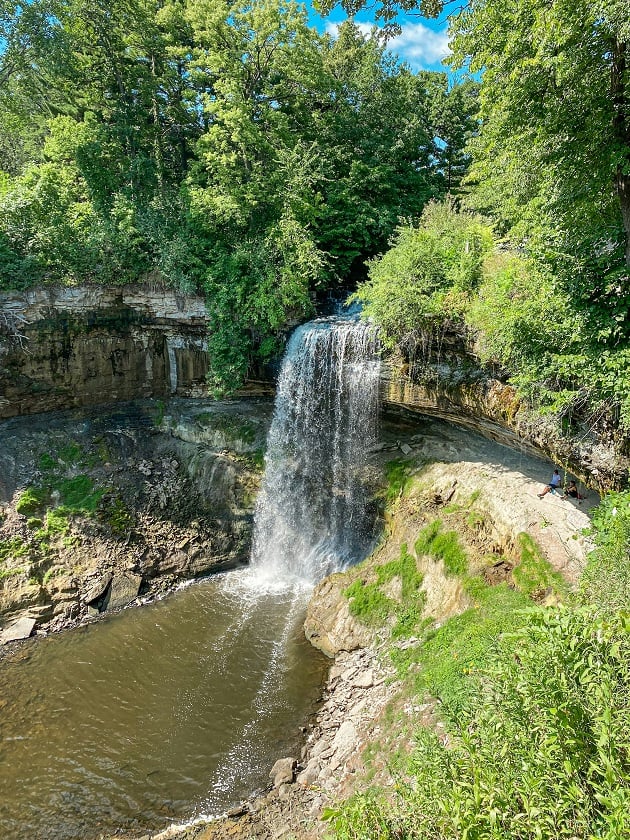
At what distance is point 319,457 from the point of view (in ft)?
51.0

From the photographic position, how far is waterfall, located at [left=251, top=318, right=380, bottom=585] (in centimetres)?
1423

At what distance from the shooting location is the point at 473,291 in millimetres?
11523

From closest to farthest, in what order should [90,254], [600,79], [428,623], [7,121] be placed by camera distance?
[600,79]
[428,623]
[90,254]
[7,121]

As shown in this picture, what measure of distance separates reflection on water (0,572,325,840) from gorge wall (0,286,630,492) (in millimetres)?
7429

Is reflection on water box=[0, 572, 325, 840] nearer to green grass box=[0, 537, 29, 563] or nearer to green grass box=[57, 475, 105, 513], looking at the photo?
green grass box=[0, 537, 29, 563]

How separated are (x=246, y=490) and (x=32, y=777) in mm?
9414

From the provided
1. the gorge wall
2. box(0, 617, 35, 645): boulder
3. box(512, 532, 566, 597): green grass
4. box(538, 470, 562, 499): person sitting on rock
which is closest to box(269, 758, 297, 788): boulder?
box(512, 532, 566, 597): green grass

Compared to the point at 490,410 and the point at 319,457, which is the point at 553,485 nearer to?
the point at 490,410

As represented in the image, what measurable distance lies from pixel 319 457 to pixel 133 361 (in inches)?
339

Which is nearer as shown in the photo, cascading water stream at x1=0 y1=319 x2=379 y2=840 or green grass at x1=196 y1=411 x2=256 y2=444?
cascading water stream at x1=0 y1=319 x2=379 y2=840

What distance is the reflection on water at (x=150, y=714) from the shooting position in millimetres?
8156

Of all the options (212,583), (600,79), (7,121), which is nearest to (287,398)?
(212,583)

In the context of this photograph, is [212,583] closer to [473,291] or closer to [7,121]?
[473,291]

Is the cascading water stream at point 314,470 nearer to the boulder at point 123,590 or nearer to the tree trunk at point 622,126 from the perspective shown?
the boulder at point 123,590
